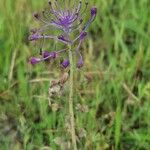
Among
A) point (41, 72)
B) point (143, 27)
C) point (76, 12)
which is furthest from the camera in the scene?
point (143, 27)

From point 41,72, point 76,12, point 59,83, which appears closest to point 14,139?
point 41,72

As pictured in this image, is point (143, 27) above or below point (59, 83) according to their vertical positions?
above

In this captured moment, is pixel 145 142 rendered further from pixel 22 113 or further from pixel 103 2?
pixel 103 2

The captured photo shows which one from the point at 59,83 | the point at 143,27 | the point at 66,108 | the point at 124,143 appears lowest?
the point at 124,143

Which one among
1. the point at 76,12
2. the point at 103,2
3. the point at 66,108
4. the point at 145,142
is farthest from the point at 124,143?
the point at 103,2

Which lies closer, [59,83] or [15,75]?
[59,83]

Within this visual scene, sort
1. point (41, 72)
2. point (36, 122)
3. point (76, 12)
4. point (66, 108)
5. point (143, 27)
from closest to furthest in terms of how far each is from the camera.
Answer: point (76, 12)
point (66, 108)
point (36, 122)
point (41, 72)
point (143, 27)
